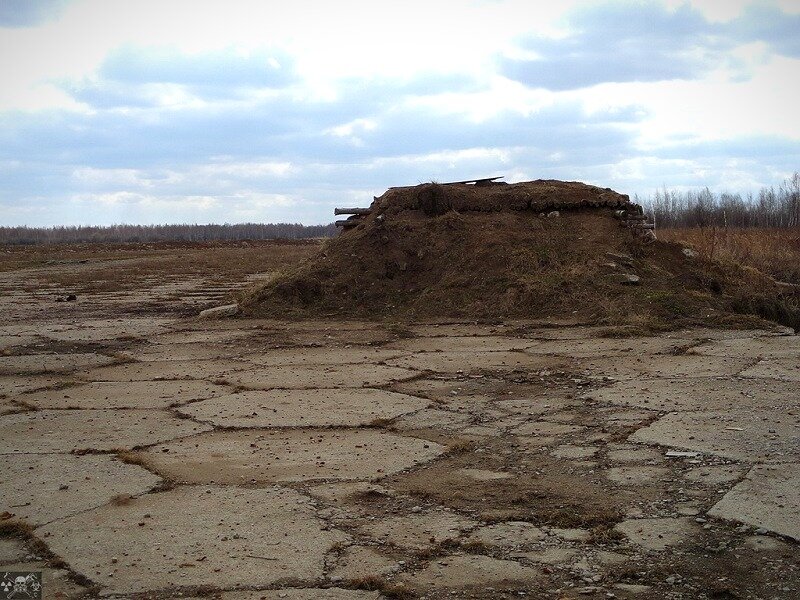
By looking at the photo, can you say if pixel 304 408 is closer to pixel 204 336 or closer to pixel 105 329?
pixel 204 336

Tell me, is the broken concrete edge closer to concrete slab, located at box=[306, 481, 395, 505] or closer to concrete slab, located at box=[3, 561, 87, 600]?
concrete slab, located at box=[306, 481, 395, 505]

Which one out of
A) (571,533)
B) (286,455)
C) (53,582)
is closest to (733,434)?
(571,533)

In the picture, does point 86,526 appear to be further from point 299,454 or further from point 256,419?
point 256,419

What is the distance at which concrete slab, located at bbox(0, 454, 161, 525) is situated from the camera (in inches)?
165

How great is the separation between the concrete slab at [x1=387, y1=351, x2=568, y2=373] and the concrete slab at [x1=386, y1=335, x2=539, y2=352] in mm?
227

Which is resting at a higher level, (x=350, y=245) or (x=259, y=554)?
(x=350, y=245)

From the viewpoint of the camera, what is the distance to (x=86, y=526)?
12.9 feet

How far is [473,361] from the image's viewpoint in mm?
8000

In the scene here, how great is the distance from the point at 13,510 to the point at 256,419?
6.61ft

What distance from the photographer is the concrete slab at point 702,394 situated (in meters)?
5.78

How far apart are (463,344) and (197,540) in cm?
556

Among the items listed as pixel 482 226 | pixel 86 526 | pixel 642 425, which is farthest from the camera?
pixel 482 226

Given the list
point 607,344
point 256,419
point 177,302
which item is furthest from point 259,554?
point 177,302

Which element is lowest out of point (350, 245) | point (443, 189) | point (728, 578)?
point (728, 578)
